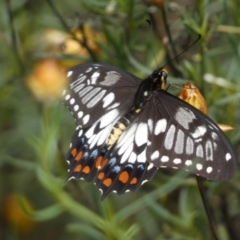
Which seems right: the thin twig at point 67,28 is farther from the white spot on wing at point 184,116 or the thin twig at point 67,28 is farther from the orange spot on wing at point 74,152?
the white spot on wing at point 184,116

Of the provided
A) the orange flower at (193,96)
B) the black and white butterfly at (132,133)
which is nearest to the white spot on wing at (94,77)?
the black and white butterfly at (132,133)

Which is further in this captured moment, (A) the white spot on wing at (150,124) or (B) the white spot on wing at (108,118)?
(B) the white spot on wing at (108,118)

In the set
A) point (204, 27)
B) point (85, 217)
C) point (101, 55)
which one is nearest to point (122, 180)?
point (85, 217)

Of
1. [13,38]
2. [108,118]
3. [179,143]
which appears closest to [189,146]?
[179,143]

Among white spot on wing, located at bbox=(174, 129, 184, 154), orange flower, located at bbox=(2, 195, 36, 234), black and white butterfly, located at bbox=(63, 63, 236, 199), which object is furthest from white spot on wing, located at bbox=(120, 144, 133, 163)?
orange flower, located at bbox=(2, 195, 36, 234)

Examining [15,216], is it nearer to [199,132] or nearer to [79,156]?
[79,156]

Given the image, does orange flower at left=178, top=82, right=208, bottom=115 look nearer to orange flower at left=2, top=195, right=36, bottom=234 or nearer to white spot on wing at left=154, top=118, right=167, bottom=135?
white spot on wing at left=154, top=118, right=167, bottom=135
